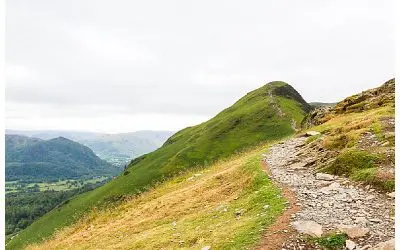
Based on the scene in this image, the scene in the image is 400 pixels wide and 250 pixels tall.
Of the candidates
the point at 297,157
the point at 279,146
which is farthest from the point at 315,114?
the point at 297,157

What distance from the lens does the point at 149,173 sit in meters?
132

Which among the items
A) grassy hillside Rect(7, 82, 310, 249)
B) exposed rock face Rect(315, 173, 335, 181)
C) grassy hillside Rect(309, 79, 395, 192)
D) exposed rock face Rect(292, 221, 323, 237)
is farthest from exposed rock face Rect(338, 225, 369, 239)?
grassy hillside Rect(7, 82, 310, 249)

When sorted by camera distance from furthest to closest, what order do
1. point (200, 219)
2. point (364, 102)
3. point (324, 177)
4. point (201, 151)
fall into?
point (201, 151) → point (364, 102) → point (324, 177) → point (200, 219)

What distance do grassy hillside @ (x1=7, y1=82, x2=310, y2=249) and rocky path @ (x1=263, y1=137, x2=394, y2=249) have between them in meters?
91.2

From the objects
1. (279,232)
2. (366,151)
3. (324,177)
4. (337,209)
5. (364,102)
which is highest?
(364,102)

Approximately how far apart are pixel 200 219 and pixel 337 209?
7.62 meters

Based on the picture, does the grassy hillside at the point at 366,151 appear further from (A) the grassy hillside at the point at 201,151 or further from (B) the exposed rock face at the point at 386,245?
(A) the grassy hillside at the point at 201,151

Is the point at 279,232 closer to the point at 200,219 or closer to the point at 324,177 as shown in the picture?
the point at 200,219

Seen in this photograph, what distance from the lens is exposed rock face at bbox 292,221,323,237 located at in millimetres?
15985

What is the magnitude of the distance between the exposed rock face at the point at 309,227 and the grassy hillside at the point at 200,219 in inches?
54.2

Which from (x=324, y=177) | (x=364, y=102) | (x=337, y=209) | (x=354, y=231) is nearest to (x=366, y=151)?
(x=324, y=177)

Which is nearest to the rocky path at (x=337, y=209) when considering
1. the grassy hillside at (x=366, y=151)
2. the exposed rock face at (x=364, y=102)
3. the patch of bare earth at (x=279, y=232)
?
the patch of bare earth at (x=279, y=232)

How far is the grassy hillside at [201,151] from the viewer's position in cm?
12288

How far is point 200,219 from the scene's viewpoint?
21891 millimetres
